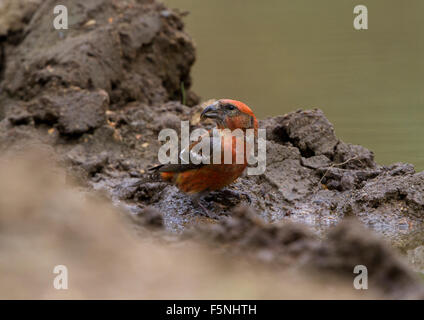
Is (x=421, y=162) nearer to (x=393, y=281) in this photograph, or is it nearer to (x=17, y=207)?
(x=393, y=281)

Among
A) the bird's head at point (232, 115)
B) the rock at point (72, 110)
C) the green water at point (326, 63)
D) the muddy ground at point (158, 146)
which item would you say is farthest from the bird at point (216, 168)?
the green water at point (326, 63)

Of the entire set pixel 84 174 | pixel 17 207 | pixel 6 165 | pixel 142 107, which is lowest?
pixel 17 207

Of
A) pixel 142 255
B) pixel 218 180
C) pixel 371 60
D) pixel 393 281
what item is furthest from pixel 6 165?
pixel 371 60

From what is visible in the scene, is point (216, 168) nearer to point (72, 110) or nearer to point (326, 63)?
point (72, 110)

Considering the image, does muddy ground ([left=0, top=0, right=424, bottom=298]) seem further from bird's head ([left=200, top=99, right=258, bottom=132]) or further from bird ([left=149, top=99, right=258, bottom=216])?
bird's head ([left=200, top=99, right=258, bottom=132])

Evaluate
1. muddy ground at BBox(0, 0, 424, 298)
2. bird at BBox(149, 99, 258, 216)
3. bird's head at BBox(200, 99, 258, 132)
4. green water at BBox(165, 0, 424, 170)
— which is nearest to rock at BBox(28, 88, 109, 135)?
muddy ground at BBox(0, 0, 424, 298)

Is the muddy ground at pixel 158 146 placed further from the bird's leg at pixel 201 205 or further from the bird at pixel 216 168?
the bird at pixel 216 168

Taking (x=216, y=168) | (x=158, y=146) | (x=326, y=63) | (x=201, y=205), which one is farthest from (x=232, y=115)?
(x=326, y=63)
